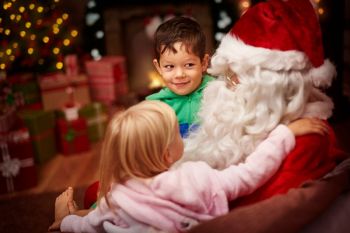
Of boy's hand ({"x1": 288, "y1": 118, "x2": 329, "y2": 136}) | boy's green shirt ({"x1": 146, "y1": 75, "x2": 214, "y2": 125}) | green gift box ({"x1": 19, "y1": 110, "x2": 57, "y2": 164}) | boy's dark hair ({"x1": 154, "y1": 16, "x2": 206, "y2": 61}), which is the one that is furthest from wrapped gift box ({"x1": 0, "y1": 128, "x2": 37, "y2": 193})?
boy's hand ({"x1": 288, "y1": 118, "x2": 329, "y2": 136})

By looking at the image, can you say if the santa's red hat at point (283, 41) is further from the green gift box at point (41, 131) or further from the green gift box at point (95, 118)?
the green gift box at point (95, 118)

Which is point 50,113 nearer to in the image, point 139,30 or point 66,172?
point 66,172

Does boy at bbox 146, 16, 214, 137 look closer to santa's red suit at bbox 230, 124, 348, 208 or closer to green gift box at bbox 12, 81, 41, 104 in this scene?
santa's red suit at bbox 230, 124, 348, 208

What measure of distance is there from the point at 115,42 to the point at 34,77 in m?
0.97

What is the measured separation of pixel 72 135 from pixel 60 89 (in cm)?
41

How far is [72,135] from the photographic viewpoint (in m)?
3.41

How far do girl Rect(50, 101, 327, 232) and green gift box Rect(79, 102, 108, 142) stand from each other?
2276mm

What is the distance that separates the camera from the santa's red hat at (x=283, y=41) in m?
1.38

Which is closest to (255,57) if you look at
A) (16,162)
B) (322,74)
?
(322,74)

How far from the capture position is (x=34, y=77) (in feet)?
12.1

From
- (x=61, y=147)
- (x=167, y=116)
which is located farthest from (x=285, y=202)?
(x=61, y=147)

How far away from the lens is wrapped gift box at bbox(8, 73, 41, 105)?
3.50 metres

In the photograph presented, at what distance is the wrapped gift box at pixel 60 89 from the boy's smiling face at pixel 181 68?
194 cm

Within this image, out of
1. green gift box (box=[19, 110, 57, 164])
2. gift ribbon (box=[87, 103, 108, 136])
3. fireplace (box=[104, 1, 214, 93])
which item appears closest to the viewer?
green gift box (box=[19, 110, 57, 164])
